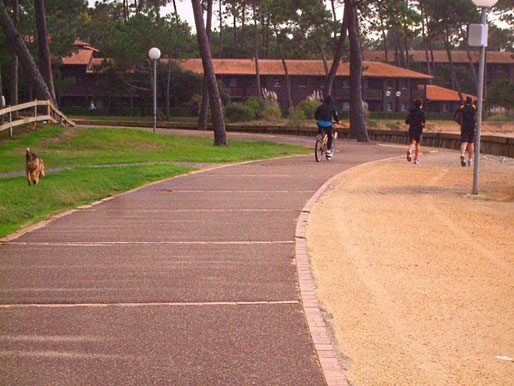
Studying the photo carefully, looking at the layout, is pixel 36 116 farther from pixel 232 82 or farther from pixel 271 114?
pixel 232 82

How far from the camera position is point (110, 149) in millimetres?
29172

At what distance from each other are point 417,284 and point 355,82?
115 ft

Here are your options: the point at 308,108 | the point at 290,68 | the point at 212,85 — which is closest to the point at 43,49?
the point at 212,85

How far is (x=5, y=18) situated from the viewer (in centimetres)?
3197

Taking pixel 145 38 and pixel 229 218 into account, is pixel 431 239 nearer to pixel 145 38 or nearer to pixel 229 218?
pixel 229 218

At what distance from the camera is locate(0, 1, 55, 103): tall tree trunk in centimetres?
3206

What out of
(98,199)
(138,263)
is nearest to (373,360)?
(138,263)

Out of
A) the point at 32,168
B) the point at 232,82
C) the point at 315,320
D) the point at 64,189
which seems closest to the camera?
the point at 315,320

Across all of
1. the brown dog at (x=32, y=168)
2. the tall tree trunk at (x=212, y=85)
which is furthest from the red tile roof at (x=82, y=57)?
the brown dog at (x=32, y=168)

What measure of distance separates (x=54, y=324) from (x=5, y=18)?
1087 inches

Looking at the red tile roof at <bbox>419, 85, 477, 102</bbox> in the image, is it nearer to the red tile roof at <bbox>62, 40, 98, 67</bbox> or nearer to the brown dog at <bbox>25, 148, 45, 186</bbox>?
the red tile roof at <bbox>62, 40, 98, 67</bbox>

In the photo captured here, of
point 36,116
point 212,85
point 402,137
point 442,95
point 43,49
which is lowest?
point 402,137

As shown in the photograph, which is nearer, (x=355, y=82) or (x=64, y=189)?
(x=64, y=189)

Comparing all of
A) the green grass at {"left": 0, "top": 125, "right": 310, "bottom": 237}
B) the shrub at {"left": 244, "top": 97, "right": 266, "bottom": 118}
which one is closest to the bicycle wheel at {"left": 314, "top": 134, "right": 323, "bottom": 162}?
the green grass at {"left": 0, "top": 125, "right": 310, "bottom": 237}
